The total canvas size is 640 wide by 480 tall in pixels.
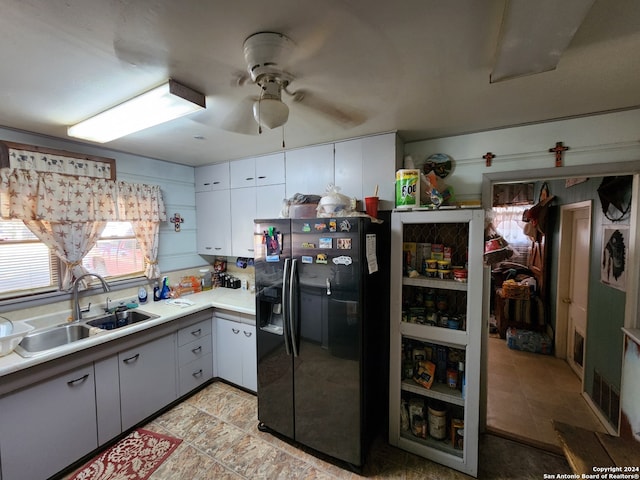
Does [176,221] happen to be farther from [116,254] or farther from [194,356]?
[194,356]

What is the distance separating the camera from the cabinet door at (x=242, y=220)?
9.50 feet

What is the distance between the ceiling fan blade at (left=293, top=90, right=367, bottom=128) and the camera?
4.99 feet

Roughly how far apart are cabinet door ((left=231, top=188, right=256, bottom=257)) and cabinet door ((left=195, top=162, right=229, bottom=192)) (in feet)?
0.68

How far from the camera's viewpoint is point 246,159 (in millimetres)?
2895

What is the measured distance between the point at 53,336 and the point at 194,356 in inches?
42.7

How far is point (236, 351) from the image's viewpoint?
267cm

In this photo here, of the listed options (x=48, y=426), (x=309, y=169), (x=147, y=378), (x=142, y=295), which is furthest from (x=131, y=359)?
(x=309, y=169)

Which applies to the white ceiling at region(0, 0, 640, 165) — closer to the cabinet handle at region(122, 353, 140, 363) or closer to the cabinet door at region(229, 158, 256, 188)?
the cabinet door at region(229, 158, 256, 188)

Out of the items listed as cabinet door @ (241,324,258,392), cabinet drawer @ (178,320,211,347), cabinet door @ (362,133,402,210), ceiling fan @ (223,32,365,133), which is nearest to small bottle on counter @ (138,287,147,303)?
cabinet drawer @ (178,320,211,347)

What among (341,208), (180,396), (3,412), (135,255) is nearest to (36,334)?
(3,412)

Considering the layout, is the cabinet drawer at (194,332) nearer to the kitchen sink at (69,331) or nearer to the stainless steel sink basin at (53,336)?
the kitchen sink at (69,331)

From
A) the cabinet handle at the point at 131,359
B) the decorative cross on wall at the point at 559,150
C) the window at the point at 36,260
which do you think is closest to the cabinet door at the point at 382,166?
the decorative cross on wall at the point at 559,150

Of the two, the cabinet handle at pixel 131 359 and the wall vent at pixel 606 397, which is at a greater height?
the cabinet handle at pixel 131 359

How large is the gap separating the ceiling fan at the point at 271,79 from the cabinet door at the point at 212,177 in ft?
4.97
